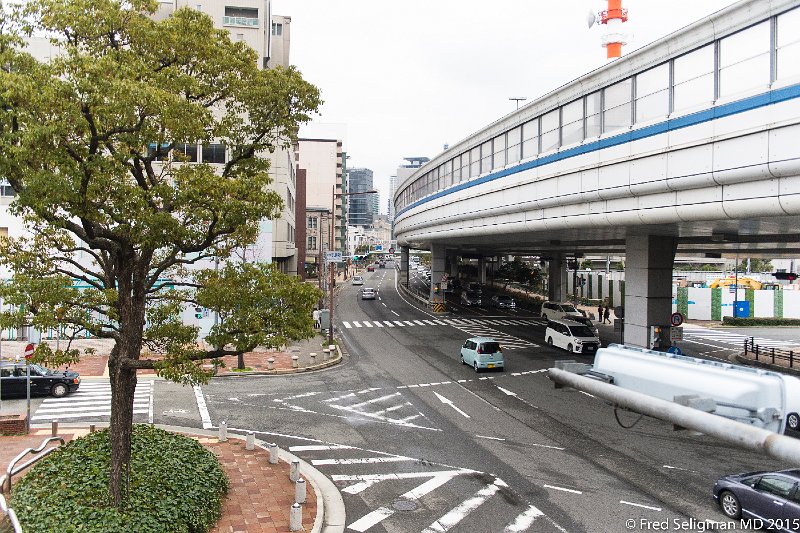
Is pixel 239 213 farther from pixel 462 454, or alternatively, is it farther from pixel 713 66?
pixel 713 66

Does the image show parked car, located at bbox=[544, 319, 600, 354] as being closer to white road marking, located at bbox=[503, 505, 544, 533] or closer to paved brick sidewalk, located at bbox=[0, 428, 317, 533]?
white road marking, located at bbox=[503, 505, 544, 533]

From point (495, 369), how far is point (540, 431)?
10801mm

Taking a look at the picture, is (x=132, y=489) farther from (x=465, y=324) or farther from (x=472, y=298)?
(x=472, y=298)

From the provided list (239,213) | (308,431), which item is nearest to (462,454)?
(308,431)

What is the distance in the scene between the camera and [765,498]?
1231 cm

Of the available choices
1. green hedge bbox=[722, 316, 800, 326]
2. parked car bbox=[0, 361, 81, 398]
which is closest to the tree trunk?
parked car bbox=[0, 361, 81, 398]

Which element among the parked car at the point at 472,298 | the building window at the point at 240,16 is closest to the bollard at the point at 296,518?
the building window at the point at 240,16

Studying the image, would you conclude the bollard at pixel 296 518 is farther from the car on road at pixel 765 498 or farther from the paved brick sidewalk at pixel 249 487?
the car on road at pixel 765 498

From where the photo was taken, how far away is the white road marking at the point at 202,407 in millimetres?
20967

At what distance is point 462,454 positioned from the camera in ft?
57.8

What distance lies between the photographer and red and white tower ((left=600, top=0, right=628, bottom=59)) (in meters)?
41.0

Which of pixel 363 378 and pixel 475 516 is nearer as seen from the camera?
pixel 475 516

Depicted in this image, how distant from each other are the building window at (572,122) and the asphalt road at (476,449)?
11202 millimetres

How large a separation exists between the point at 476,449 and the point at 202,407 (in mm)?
11461
